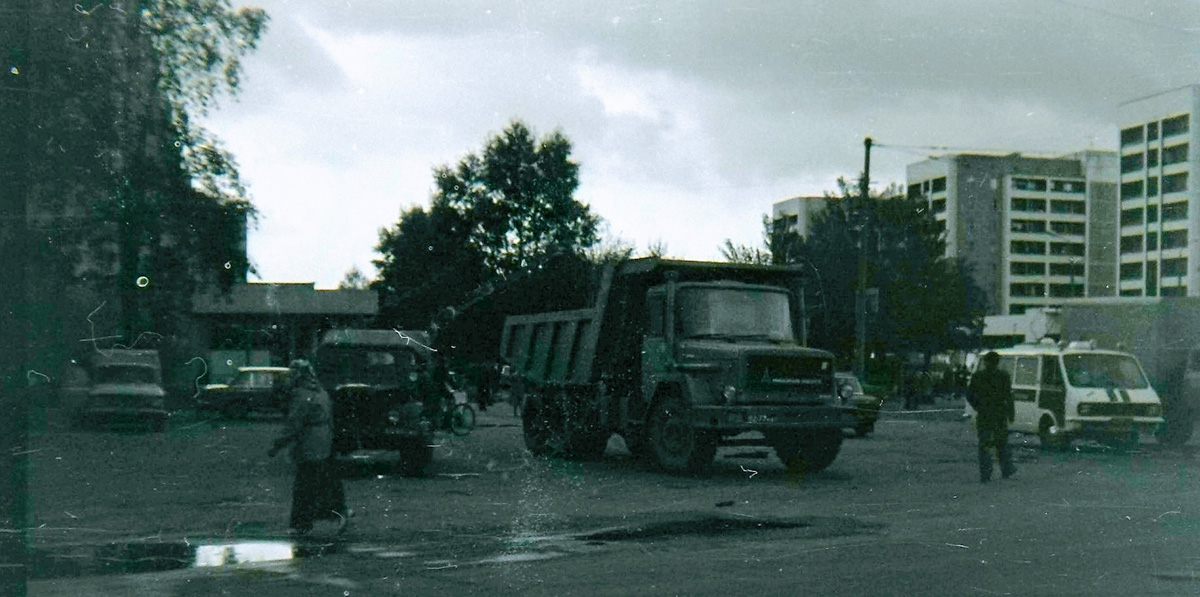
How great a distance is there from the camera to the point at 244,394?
1748cm

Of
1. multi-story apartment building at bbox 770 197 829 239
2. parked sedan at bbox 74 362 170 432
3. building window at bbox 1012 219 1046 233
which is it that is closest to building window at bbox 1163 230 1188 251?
building window at bbox 1012 219 1046 233

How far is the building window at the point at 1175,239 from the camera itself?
289 ft

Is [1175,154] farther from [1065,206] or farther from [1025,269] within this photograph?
[1025,269]

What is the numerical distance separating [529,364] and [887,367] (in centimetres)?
2712

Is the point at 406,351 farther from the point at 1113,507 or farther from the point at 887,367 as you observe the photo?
the point at 887,367

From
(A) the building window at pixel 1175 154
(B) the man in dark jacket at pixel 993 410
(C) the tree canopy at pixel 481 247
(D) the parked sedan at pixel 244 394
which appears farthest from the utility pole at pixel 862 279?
(A) the building window at pixel 1175 154

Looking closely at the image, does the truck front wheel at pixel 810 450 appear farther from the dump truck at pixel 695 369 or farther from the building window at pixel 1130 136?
the building window at pixel 1130 136

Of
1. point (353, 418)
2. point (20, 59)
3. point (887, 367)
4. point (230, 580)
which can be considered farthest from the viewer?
point (887, 367)

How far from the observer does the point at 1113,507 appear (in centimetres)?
1313

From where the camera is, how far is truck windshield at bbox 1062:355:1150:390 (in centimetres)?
2231

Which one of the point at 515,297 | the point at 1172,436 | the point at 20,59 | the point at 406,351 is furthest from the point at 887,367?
the point at 20,59

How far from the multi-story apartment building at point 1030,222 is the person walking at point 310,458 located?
6867 centimetres

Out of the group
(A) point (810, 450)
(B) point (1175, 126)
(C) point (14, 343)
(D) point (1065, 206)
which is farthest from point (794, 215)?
(D) point (1065, 206)

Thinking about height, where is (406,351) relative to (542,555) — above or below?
above
